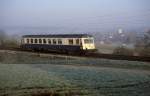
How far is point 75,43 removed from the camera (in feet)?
102

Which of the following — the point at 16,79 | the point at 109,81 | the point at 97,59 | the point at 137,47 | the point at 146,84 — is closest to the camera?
the point at 146,84

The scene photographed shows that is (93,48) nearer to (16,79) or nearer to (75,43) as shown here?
(75,43)

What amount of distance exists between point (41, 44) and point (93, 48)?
7043 millimetres

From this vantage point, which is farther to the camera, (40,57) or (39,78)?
(40,57)

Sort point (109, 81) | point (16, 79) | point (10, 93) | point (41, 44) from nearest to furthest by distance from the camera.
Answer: point (10, 93)
point (109, 81)
point (16, 79)
point (41, 44)

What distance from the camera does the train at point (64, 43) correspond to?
30703 mm

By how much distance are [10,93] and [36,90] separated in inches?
43.6

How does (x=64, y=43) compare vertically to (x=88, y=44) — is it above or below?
above

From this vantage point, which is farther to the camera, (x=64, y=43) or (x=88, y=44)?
(x=64, y=43)

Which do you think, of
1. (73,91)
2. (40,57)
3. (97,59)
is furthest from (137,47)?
(73,91)

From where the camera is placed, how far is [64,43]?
32.2 meters

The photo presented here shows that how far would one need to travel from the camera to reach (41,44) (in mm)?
36062

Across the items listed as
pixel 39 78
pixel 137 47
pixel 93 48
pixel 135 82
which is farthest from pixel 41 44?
pixel 135 82

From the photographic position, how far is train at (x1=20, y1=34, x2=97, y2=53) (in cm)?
3070
